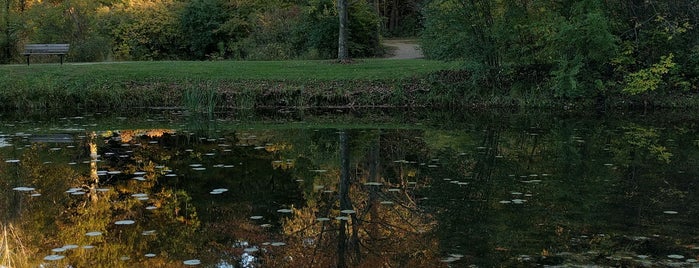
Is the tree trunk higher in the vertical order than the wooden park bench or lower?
higher

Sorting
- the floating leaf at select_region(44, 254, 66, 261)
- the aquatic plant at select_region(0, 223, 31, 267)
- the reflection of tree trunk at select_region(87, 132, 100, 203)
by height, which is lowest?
the aquatic plant at select_region(0, 223, 31, 267)

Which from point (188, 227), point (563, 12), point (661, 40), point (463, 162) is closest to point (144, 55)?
point (563, 12)

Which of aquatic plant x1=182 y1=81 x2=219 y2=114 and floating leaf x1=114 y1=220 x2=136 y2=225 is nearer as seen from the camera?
floating leaf x1=114 y1=220 x2=136 y2=225

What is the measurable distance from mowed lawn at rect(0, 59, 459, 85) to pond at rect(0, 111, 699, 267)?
641 cm

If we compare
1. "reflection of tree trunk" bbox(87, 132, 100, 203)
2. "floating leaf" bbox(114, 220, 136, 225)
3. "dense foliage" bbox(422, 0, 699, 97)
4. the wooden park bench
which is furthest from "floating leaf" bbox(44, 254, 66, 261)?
the wooden park bench

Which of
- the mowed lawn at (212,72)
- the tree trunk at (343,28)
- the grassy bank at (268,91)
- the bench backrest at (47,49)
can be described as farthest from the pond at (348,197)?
the tree trunk at (343,28)

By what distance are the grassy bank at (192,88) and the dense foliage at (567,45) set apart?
80.5 inches

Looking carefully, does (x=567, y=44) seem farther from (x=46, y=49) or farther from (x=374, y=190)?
(x=46, y=49)

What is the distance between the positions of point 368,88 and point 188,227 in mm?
16058

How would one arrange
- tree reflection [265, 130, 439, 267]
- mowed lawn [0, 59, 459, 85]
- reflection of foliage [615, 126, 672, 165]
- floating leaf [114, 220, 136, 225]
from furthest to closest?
mowed lawn [0, 59, 459, 85]
reflection of foliage [615, 126, 672, 165]
floating leaf [114, 220, 136, 225]
tree reflection [265, 130, 439, 267]

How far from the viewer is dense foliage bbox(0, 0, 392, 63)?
109 feet

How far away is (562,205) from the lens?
982 centimetres

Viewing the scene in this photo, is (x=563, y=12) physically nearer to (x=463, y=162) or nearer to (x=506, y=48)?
(x=506, y=48)

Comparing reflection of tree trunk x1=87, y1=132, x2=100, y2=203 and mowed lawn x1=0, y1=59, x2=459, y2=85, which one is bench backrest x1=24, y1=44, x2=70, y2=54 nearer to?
mowed lawn x1=0, y1=59, x2=459, y2=85
